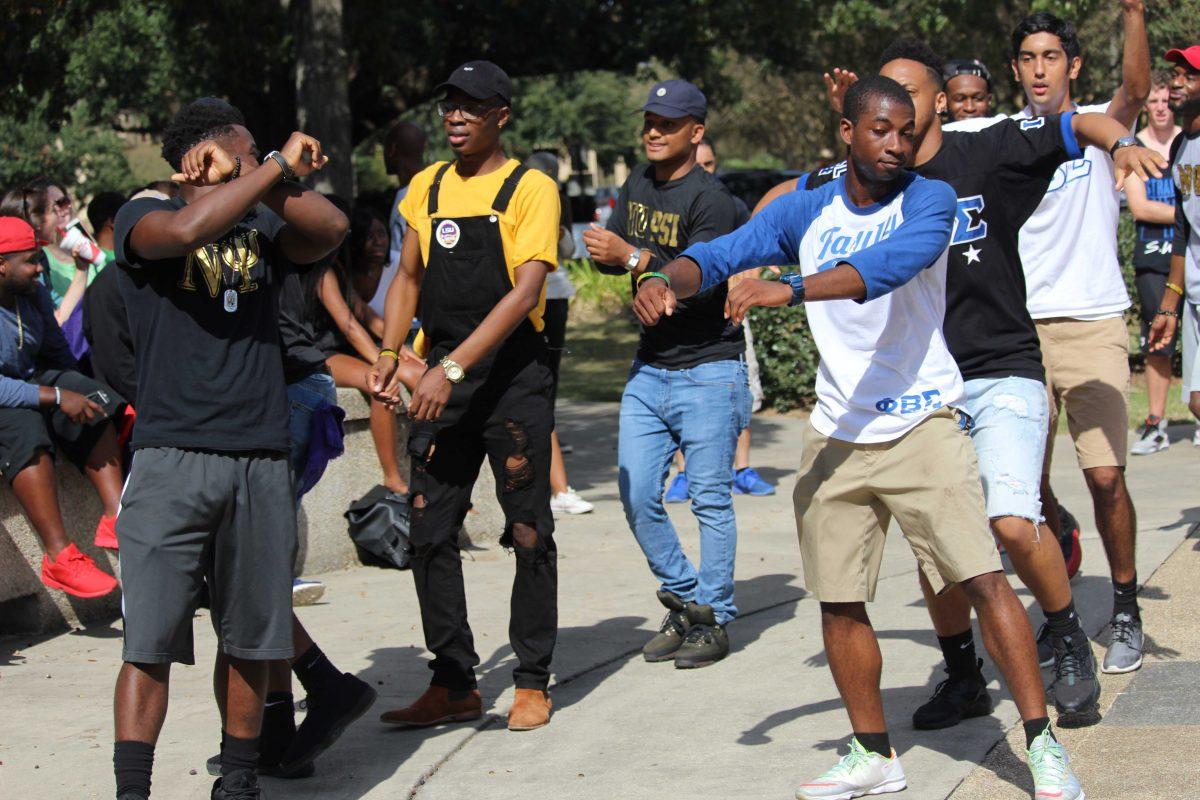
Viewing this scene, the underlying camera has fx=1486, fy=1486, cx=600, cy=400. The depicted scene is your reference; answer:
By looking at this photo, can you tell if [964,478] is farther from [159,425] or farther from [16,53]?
[16,53]

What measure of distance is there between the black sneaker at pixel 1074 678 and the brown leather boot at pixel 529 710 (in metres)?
1.69

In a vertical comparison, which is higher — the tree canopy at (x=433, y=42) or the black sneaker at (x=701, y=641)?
the tree canopy at (x=433, y=42)

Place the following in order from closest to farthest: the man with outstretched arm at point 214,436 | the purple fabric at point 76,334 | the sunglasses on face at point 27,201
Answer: the man with outstretched arm at point 214,436
the purple fabric at point 76,334
the sunglasses on face at point 27,201

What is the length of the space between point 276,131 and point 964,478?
53.1 ft

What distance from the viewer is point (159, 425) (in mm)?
3986

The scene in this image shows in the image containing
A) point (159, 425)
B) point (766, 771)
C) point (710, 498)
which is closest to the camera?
point (159, 425)

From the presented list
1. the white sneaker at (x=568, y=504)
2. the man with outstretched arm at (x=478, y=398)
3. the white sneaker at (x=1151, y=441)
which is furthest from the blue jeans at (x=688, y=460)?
the white sneaker at (x=1151, y=441)

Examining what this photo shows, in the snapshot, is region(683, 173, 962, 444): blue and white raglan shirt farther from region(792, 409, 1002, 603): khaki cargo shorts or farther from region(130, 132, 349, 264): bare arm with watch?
region(130, 132, 349, 264): bare arm with watch

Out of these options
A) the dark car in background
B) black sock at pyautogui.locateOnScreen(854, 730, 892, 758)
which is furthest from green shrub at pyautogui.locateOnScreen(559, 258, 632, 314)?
black sock at pyautogui.locateOnScreen(854, 730, 892, 758)

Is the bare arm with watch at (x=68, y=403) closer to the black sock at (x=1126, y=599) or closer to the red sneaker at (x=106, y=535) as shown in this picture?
the red sneaker at (x=106, y=535)

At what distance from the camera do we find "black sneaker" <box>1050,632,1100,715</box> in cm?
477

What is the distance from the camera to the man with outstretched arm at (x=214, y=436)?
3877 millimetres

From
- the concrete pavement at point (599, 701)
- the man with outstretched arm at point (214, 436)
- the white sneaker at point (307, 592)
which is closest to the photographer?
the man with outstretched arm at point (214, 436)

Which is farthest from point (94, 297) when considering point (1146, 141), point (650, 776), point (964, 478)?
point (1146, 141)
